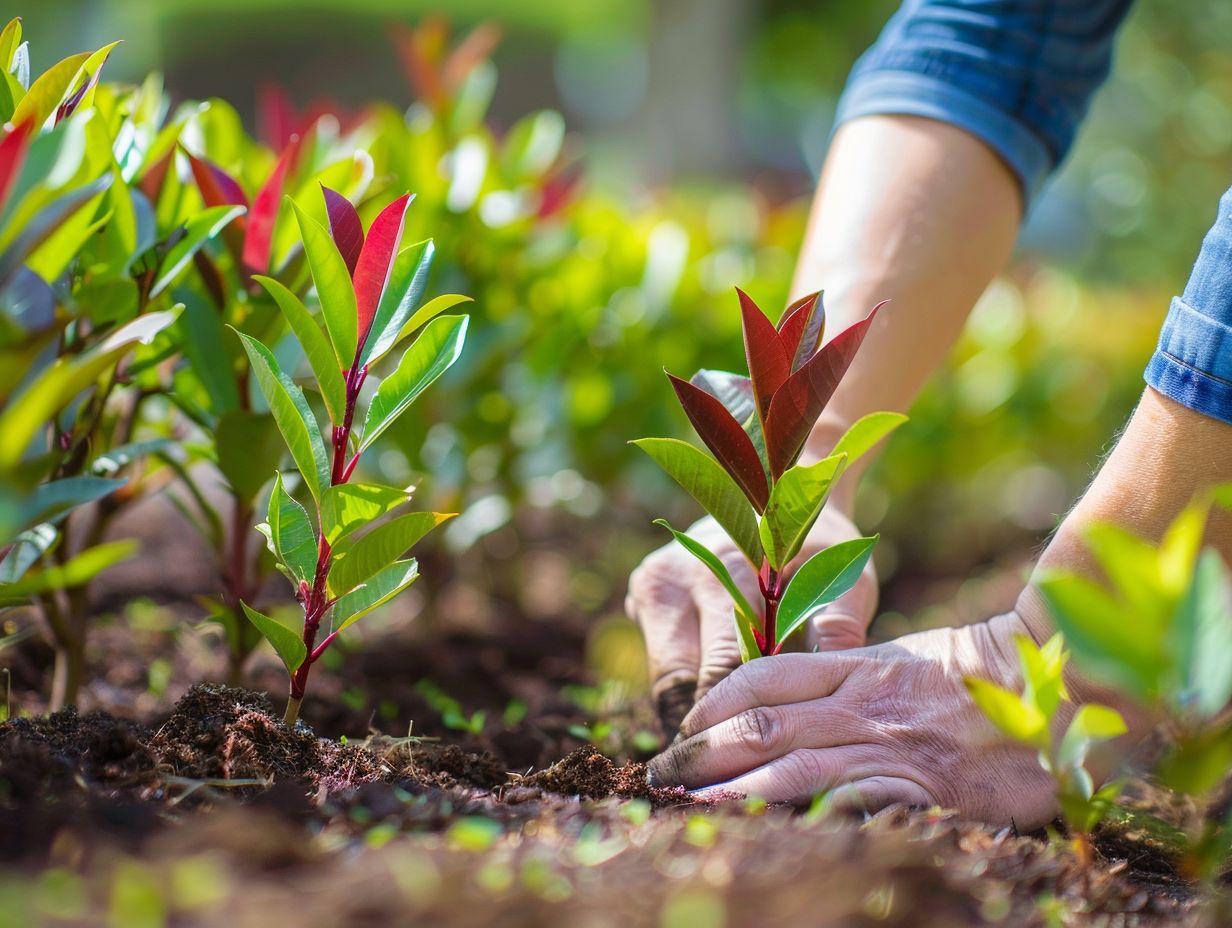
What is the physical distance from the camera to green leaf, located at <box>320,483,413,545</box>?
4.26 ft

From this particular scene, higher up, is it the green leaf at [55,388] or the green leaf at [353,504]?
the green leaf at [55,388]

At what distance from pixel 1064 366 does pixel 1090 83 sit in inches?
79.0

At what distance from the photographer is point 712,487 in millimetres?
1402

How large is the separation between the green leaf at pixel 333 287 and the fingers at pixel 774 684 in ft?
2.09

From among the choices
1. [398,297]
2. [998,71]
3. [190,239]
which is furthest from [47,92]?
[998,71]

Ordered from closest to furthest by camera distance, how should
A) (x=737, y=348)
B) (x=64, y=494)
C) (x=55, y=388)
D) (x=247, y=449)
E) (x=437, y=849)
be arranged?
1. (x=55, y=388)
2. (x=437, y=849)
3. (x=64, y=494)
4. (x=247, y=449)
5. (x=737, y=348)

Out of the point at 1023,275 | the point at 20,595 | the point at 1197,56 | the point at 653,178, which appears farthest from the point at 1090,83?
the point at 653,178

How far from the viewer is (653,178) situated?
1049 centimetres

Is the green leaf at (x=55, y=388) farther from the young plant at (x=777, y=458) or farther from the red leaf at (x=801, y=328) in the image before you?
the red leaf at (x=801, y=328)

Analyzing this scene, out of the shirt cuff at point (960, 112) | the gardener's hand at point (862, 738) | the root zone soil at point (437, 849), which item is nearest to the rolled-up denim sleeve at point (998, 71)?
the shirt cuff at point (960, 112)

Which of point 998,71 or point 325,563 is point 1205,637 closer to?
point 325,563

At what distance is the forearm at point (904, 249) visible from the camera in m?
1.90

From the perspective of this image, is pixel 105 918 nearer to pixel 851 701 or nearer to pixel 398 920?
pixel 398 920

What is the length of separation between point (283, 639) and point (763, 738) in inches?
24.3
